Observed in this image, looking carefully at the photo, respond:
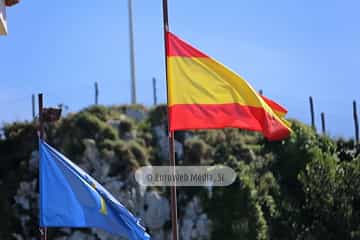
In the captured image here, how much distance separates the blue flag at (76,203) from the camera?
1283 centimetres

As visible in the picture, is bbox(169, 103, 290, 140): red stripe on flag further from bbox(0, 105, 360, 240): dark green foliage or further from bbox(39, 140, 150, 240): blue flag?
bbox(0, 105, 360, 240): dark green foliage

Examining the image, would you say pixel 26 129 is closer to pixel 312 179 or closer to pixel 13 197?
pixel 13 197

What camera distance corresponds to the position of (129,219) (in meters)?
12.8

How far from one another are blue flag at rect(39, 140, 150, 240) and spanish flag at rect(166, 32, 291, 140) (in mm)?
1982

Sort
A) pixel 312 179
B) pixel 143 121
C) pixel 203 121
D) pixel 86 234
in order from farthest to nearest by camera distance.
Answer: pixel 143 121, pixel 312 179, pixel 86 234, pixel 203 121

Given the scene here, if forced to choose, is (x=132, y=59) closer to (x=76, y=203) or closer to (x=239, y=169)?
(x=239, y=169)

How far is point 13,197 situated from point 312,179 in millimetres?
9288

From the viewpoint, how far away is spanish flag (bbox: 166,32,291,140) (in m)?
11.7

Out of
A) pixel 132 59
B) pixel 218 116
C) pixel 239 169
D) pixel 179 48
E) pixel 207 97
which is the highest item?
pixel 132 59

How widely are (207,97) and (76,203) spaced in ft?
9.48

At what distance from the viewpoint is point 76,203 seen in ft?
42.6

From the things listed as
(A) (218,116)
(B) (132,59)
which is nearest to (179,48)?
(A) (218,116)

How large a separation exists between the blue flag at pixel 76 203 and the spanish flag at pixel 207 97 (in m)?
1.98

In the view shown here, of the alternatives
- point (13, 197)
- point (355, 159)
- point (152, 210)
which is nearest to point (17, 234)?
point (13, 197)
